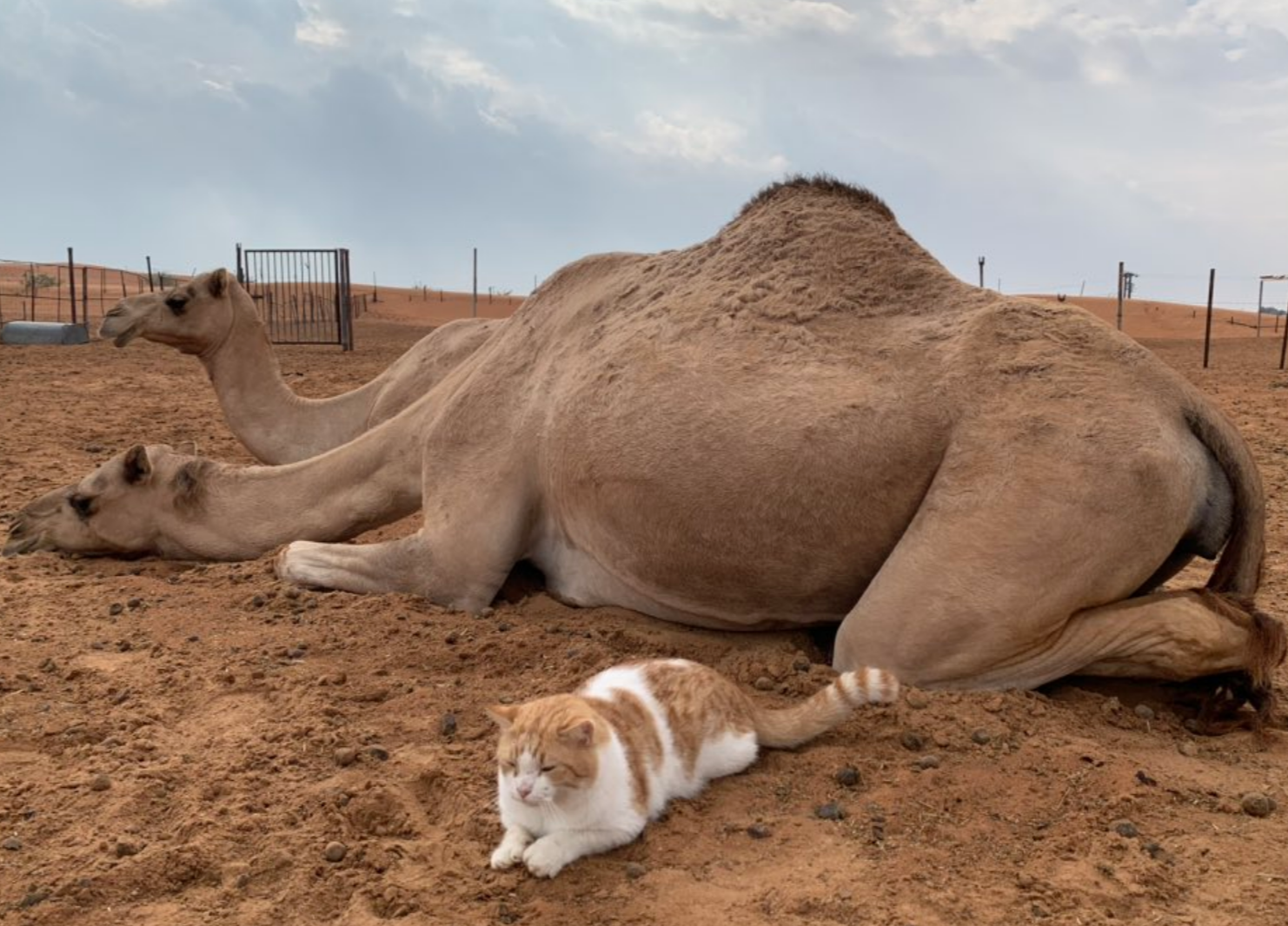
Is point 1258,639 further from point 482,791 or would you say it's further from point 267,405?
point 267,405

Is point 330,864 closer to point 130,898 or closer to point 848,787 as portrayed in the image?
point 130,898

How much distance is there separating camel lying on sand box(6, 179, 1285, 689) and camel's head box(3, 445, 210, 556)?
121 cm

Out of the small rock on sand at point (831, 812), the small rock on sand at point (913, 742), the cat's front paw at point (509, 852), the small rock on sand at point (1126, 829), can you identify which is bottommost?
the cat's front paw at point (509, 852)

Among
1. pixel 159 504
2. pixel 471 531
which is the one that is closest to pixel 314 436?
pixel 159 504

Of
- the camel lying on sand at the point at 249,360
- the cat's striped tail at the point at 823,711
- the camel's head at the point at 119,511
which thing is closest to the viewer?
the cat's striped tail at the point at 823,711

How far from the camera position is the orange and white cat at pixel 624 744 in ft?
10.1

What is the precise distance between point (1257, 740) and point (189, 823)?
11.7 feet

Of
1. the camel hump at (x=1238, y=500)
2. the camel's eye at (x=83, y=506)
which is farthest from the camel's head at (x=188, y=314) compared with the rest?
the camel hump at (x=1238, y=500)

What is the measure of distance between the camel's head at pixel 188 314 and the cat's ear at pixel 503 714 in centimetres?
602

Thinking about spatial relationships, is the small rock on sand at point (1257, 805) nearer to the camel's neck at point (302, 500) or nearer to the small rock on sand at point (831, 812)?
the small rock on sand at point (831, 812)

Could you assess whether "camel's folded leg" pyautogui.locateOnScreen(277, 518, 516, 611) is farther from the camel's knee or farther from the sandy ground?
the camel's knee

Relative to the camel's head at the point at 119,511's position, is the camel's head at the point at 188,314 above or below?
above

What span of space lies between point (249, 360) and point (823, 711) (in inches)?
233

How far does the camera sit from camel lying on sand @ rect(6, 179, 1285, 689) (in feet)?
13.6
